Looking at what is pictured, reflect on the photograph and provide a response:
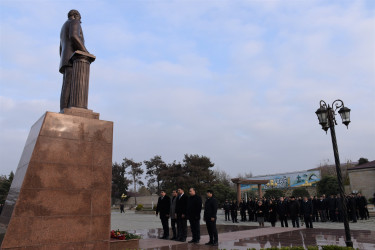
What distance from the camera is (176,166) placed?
138 feet

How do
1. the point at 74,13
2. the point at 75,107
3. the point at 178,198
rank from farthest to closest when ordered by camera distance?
the point at 178,198
the point at 74,13
the point at 75,107

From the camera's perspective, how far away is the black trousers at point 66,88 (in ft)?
24.5

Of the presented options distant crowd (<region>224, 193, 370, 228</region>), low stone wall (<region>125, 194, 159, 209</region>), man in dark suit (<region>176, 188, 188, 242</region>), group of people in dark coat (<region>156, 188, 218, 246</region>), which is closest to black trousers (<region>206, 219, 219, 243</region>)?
group of people in dark coat (<region>156, 188, 218, 246</region>)

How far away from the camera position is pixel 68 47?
7883 millimetres

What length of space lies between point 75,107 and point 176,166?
118 ft

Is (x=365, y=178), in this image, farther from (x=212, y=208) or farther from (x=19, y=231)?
(x=19, y=231)

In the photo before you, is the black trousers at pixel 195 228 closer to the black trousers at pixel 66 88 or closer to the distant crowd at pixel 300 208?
the black trousers at pixel 66 88

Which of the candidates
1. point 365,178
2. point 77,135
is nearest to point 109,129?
point 77,135

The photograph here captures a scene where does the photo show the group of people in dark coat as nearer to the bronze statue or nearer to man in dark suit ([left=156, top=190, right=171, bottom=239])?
man in dark suit ([left=156, top=190, right=171, bottom=239])

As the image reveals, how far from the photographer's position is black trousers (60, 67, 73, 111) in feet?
24.5

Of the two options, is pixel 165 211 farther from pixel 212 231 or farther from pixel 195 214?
pixel 212 231

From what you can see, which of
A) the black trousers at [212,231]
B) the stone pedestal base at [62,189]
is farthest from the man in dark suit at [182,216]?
the stone pedestal base at [62,189]

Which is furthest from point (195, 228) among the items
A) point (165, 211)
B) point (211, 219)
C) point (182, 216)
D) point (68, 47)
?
point (68, 47)

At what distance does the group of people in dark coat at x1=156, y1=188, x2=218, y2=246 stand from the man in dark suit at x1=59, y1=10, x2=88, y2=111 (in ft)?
14.7
